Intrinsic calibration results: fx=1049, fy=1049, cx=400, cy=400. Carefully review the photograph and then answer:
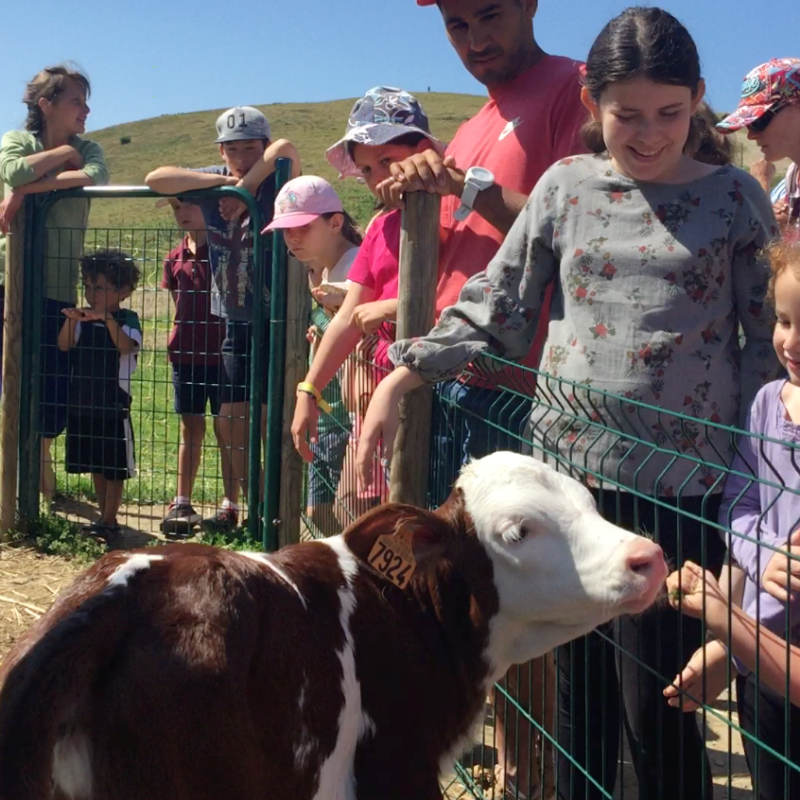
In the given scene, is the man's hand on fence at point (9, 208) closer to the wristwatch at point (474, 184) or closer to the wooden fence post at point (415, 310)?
the wooden fence post at point (415, 310)

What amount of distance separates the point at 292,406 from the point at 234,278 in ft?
3.20

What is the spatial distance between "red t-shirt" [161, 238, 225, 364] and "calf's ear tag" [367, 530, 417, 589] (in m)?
4.19

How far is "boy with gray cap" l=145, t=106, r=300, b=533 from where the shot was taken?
615cm

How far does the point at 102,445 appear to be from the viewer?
21.6 feet

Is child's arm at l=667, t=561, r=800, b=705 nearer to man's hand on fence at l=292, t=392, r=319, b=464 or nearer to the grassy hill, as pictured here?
man's hand on fence at l=292, t=392, r=319, b=464

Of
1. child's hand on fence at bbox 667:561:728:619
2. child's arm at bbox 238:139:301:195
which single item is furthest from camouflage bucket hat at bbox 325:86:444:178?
child's hand on fence at bbox 667:561:728:619

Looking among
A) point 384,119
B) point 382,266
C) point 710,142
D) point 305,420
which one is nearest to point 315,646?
point 305,420

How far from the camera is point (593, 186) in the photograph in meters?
2.70

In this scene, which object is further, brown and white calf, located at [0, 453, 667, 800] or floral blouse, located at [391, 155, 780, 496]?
floral blouse, located at [391, 155, 780, 496]

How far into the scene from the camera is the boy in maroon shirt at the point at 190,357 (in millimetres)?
6523

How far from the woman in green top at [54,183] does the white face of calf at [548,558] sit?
4.73 metres

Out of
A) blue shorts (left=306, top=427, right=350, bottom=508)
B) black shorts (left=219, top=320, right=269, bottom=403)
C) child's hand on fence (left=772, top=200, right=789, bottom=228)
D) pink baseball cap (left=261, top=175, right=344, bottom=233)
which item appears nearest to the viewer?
child's hand on fence (left=772, top=200, right=789, bottom=228)

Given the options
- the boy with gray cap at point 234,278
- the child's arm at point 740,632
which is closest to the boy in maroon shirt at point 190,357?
the boy with gray cap at point 234,278

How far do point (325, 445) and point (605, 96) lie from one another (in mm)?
2475
